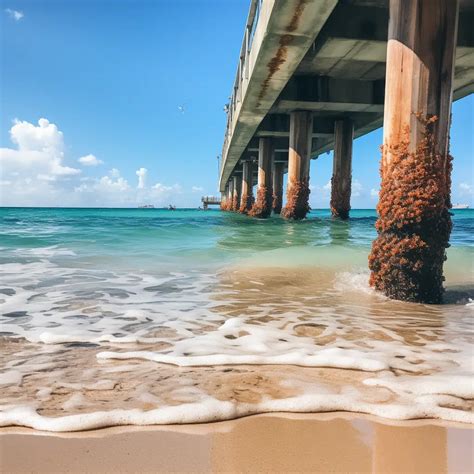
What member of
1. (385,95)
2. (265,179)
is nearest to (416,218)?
(385,95)

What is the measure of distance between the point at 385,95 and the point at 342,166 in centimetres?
1485

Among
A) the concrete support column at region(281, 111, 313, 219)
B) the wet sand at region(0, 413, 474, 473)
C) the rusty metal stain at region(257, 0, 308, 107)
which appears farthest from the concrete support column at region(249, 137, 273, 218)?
the wet sand at region(0, 413, 474, 473)

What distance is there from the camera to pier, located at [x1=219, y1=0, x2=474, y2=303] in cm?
438

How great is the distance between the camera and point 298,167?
1758 cm

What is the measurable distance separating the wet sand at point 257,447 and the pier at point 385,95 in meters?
2.97

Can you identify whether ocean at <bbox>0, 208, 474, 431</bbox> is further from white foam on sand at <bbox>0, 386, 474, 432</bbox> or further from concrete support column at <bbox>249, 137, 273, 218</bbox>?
concrete support column at <bbox>249, 137, 273, 218</bbox>

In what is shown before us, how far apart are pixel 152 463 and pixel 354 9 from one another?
10.8 m

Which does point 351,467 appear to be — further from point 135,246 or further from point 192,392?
point 135,246

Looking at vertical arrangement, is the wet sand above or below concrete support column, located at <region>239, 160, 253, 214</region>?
below

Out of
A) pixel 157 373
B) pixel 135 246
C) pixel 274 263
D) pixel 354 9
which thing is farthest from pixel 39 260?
pixel 354 9

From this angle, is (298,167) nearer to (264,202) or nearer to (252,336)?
(264,202)

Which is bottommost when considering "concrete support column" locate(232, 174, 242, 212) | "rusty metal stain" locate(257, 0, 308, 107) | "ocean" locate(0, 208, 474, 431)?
"ocean" locate(0, 208, 474, 431)

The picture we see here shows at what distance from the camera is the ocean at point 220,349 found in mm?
1986

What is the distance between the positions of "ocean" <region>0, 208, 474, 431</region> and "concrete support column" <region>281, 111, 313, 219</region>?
452 inches
